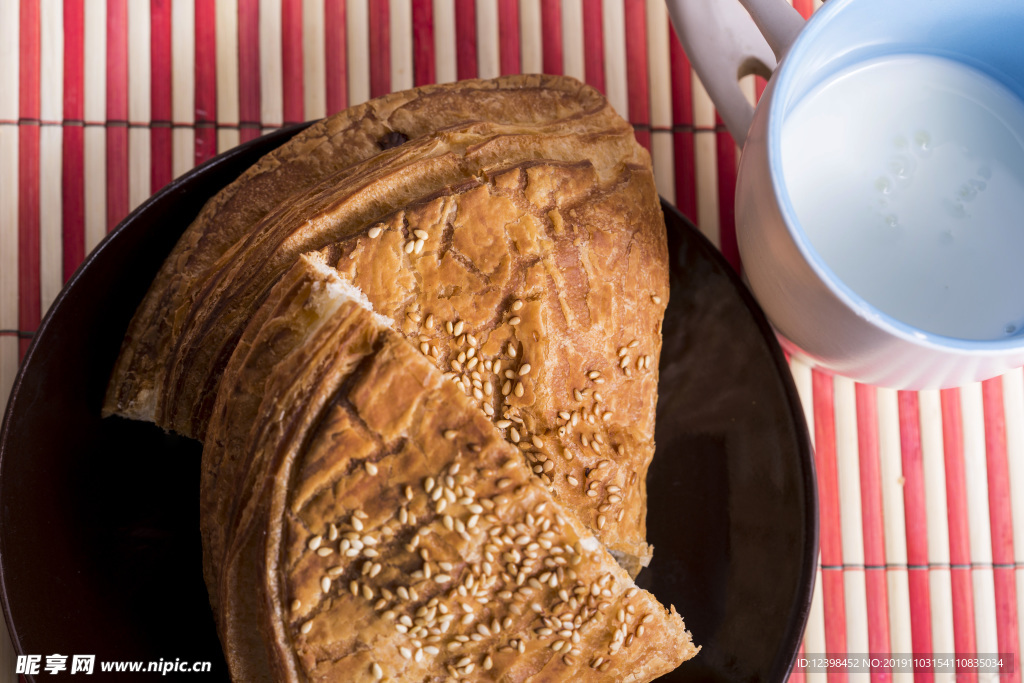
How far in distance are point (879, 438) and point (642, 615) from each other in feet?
3.45

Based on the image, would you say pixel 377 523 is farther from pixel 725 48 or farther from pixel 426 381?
pixel 725 48

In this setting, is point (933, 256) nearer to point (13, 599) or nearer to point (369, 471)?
point (369, 471)

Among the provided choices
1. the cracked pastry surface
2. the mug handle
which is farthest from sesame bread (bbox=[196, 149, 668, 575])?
the mug handle

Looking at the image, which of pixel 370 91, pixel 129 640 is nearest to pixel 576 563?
pixel 129 640

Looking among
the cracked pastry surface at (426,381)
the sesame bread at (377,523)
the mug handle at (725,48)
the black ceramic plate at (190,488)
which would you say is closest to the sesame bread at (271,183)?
the cracked pastry surface at (426,381)

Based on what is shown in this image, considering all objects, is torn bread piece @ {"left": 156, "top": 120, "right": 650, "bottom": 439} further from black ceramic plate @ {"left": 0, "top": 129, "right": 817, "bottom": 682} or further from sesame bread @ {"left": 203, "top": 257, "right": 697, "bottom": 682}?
black ceramic plate @ {"left": 0, "top": 129, "right": 817, "bottom": 682}

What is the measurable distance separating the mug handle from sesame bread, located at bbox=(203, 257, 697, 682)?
Answer: 2.95 ft

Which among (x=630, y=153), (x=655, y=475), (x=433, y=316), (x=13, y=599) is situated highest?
(x=630, y=153)

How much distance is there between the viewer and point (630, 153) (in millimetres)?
1665

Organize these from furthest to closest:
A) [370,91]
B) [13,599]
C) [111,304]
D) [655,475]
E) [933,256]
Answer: [370,91] → [655,475] → [111,304] → [13,599] → [933,256]

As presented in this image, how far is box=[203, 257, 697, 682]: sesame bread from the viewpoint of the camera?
1263 mm

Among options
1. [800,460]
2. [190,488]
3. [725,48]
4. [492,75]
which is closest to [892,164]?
[725,48]

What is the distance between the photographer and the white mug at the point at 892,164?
144 cm

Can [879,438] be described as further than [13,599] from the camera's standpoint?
Yes
